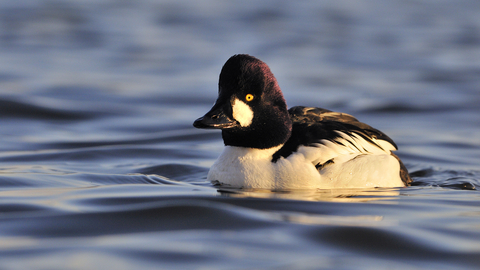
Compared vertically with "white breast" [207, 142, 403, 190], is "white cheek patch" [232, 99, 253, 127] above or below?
above

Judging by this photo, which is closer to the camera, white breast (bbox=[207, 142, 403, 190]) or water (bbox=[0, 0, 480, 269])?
water (bbox=[0, 0, 480, 269])

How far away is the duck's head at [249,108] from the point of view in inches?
210

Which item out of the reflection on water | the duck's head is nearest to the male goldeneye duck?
the duck's head

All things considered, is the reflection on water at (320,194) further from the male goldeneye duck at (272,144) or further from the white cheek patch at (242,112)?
the white cheek patch at (242,112)

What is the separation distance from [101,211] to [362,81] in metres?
9.90

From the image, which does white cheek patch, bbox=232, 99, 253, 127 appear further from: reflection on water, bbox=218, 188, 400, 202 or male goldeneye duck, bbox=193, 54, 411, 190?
reflection on water, bbox=218, 188, 400, 202

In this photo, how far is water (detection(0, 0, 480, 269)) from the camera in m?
3.90

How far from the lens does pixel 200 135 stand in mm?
9336

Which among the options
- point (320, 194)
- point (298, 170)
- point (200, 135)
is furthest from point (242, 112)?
point (200, 135)

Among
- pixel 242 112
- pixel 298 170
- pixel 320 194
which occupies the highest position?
pixel 242 112

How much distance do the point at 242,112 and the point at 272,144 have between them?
0.46 m

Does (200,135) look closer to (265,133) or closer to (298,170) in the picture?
(265,133)

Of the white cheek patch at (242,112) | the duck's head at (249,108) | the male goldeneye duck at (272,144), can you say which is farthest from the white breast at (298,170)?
the white cheek patch at (242,112)

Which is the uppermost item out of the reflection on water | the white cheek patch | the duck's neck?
the white cheek patch
